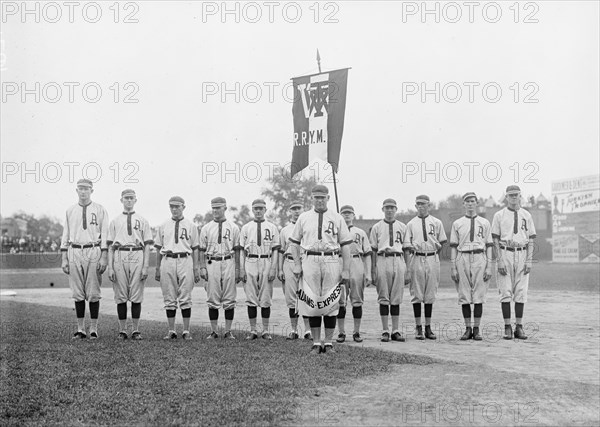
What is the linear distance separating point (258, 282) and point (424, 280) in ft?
8.62

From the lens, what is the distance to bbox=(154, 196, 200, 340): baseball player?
9672 mm

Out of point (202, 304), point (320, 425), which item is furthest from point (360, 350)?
point (202, 304)

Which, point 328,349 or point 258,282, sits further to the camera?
point 258,282

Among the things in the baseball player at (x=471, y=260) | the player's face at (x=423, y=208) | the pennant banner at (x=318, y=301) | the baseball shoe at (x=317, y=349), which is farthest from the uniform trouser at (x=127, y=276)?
the baseball player at (x=471, y=260)

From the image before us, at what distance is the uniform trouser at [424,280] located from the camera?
9898mm

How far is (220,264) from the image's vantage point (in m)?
9.81

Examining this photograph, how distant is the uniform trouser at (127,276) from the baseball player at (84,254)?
0.79 ft

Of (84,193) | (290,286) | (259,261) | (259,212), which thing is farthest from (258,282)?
(84,193)

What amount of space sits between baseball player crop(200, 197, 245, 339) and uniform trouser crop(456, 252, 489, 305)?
3.51 metres

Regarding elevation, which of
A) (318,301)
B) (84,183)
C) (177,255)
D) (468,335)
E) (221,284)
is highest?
(84,183)

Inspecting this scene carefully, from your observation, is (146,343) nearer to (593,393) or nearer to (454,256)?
(454,256)

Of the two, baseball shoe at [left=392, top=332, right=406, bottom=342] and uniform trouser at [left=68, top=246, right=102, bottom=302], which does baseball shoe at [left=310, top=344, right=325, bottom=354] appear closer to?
baseball shoe at [left=392, top=332, right=406, bottom=342]

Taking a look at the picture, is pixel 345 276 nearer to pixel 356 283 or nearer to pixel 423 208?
pixel 356 283

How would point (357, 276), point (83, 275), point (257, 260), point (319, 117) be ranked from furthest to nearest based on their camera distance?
point (319, 117), point (257, 260), point (357, 276), point (83, 275)
